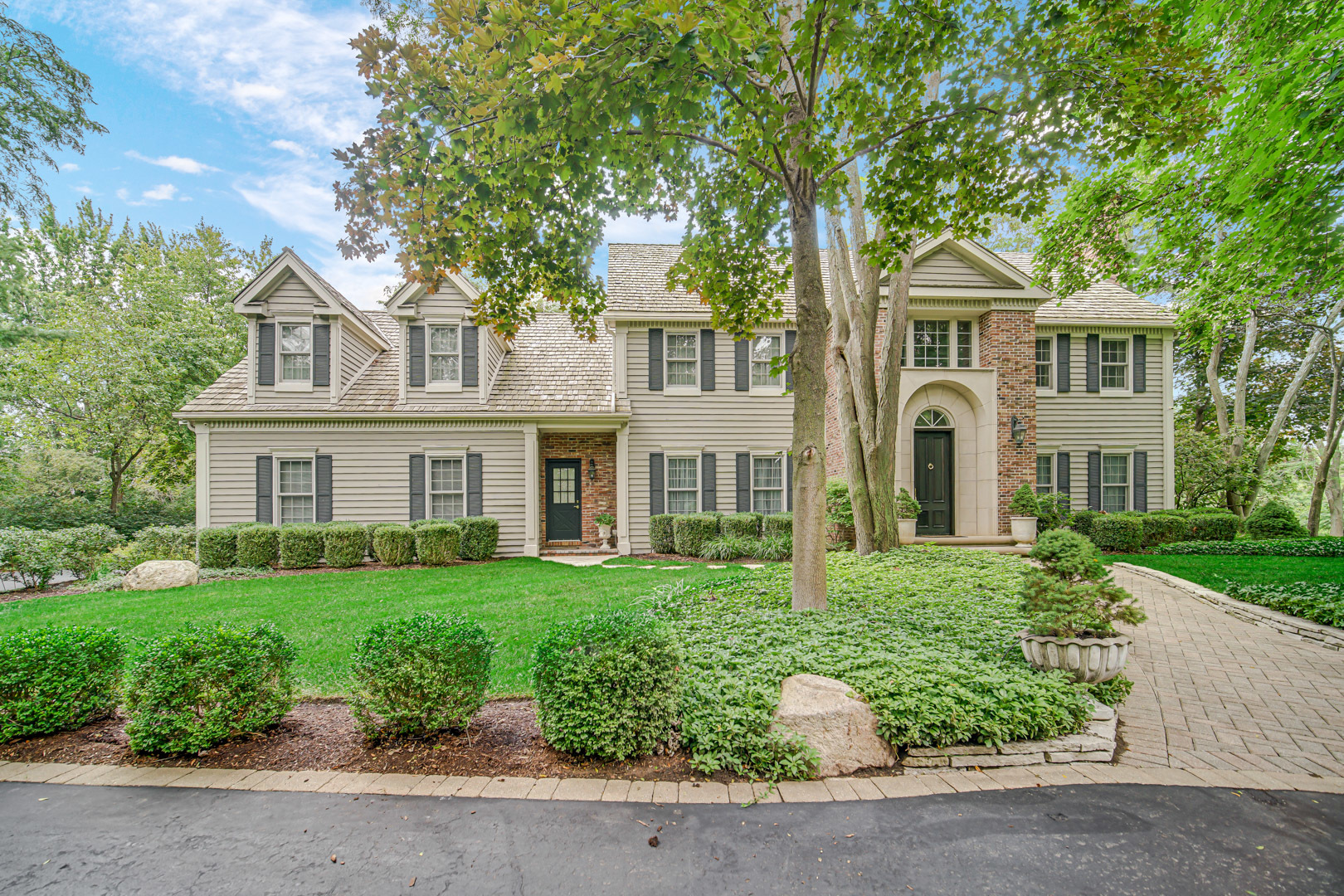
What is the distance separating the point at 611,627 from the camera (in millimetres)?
3197

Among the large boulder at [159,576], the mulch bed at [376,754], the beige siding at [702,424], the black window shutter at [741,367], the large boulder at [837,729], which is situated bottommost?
the large boulder at [159,576]

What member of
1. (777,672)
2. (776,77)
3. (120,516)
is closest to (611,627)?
(777,672)

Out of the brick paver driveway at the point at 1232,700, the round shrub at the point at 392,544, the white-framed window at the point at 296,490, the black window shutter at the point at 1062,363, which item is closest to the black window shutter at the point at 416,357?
the white-framed window at the point at 296,490

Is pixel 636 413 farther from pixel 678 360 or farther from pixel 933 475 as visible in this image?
pixel 933 475

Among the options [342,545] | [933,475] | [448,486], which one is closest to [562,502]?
[448,486]

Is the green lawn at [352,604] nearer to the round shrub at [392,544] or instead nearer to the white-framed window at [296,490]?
the round shrub at [392,544]

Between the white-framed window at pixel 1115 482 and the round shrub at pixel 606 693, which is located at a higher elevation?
the white-framed window at pixel 1115 482

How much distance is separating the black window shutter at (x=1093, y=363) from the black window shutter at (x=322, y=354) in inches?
709

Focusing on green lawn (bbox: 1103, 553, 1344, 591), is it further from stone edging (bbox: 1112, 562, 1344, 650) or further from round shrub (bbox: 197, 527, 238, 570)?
round shrub (bbox: 197, 527, 238, 570)

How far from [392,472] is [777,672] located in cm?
1089

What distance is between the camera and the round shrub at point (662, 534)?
11742 mm

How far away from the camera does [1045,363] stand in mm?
12930

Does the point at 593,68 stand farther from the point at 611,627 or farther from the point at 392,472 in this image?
the point at 392,472

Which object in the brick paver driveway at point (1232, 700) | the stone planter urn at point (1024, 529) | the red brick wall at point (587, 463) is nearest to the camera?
the brick paver driveway at point (1232, 700)
